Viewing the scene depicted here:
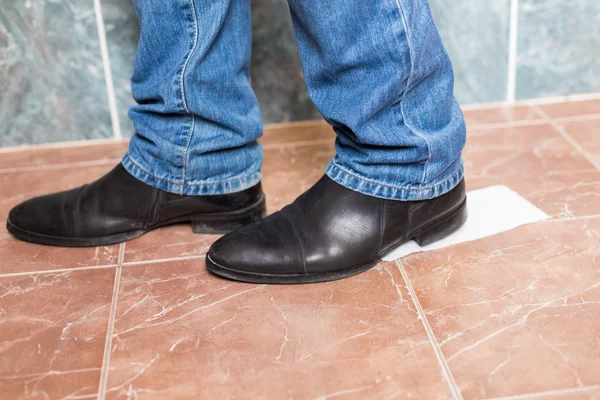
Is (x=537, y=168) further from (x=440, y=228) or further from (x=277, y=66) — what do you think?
(x=277, y=66)

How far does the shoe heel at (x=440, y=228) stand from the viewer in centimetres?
93

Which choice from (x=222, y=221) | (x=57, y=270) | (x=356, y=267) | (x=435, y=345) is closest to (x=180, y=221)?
(x=222, y=221)

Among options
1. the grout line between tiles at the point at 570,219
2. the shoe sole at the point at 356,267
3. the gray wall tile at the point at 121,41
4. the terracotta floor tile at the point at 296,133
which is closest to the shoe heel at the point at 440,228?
the shoe sole at the point at 356,267

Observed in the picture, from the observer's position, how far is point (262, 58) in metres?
1.41

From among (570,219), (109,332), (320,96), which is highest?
(320,96)

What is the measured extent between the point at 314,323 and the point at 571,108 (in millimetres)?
942

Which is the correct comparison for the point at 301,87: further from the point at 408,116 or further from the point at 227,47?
the point at 408,116

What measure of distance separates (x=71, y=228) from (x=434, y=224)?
1.67 feet

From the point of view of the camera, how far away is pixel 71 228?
979mm

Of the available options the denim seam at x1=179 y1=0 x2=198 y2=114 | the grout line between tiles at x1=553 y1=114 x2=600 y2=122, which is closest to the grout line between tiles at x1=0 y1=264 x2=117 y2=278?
the denim seam at x1=179 y1=0 x2=198 y2=114

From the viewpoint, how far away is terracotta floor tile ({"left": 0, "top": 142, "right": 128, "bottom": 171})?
1.34 m

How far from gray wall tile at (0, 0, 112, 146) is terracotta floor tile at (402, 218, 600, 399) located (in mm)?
801

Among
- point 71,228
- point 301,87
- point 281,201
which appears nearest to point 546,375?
point 281,201

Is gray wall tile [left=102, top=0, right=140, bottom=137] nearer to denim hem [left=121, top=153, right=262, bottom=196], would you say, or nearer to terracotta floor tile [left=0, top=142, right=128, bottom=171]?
terracotta floor tile [left=0, top=142, right=128, bottom=171]
